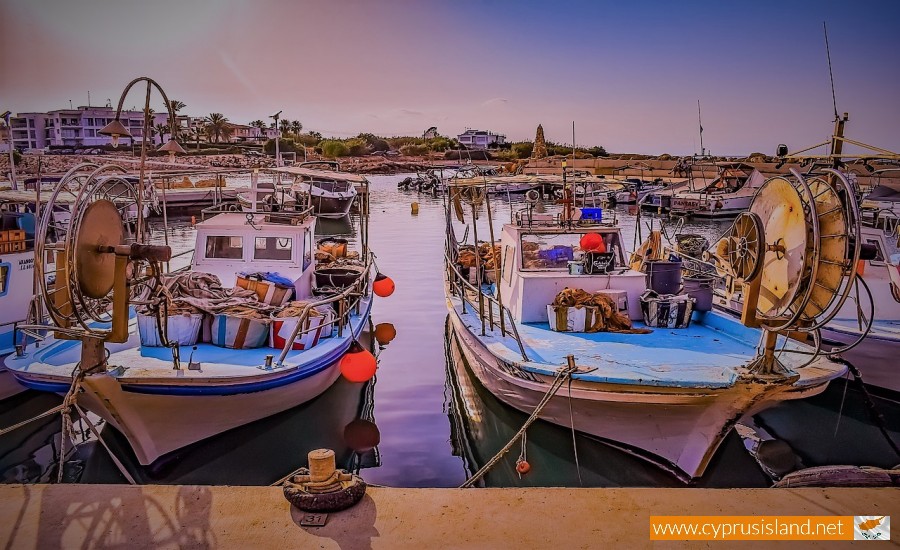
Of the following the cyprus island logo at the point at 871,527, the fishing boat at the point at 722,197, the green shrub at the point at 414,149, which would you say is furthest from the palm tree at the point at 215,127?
the cyprus island logo at the point at 871,527

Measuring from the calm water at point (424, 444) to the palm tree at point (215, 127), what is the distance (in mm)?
99906

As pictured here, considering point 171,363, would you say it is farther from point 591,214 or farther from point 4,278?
point 591,214

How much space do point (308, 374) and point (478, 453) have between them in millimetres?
2690

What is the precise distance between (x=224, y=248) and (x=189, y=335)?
264cm

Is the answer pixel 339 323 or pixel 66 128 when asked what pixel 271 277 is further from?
pixel 66 128

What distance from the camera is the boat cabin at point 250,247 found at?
11359 millimetres

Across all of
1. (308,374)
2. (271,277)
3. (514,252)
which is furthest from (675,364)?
(271,277)

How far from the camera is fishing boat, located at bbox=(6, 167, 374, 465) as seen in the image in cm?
577

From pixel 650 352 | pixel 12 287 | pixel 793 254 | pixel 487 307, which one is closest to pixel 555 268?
pixel 487 307

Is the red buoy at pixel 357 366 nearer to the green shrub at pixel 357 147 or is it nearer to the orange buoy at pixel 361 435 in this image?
the orange buoy at pixel 361 435

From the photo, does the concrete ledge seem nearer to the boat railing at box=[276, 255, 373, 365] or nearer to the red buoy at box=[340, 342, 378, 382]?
the boat railing at box=[276, 255, 373, 365]

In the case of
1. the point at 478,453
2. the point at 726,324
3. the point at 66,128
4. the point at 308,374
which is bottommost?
the point at 478,453

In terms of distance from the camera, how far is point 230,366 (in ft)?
27.8

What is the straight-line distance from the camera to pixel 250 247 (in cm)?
1143
